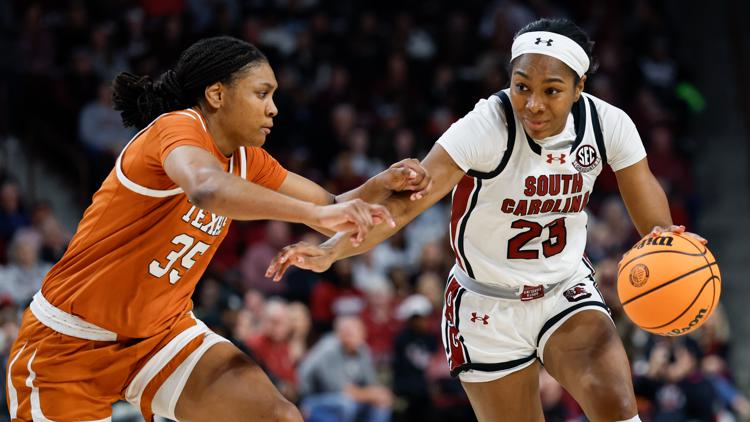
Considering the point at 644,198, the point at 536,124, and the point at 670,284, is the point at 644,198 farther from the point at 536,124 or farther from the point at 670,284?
the point at 536,124

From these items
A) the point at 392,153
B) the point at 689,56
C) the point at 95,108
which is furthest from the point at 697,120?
the point at 95,108

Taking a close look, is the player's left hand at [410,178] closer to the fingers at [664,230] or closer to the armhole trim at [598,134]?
the armhole trim at [598,134]

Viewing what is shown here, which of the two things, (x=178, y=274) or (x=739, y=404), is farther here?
(x=739, y=404)

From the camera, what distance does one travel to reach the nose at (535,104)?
4852mm

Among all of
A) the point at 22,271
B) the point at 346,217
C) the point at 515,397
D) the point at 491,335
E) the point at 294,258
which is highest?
the point at 346,217

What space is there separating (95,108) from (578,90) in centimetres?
767

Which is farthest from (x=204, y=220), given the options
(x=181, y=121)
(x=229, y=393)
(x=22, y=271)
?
(x=22, y=271)

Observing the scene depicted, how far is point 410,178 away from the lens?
15.9 feet

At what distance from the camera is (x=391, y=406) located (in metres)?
10.0

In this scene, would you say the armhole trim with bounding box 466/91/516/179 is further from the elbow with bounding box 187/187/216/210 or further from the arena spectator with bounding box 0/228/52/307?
the arena spectator with bounding box 0/228/52/307

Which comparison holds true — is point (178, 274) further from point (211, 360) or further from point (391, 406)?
point (391, 406)

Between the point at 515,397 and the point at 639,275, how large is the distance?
36.4 inches

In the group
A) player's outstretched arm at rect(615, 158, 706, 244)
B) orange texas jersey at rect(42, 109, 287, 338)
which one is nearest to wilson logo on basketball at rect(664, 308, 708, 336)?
player's outstretched arm at rect(615, 158, 706, 244)

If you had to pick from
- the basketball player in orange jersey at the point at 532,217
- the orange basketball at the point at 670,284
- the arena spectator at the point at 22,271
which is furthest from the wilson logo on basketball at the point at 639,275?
the arena spectator at the point at 22,271
